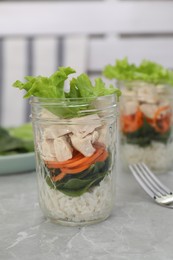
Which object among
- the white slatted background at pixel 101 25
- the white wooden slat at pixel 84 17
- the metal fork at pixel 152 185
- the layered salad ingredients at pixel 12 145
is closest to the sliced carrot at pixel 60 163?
the metal fork at pixel 152 185

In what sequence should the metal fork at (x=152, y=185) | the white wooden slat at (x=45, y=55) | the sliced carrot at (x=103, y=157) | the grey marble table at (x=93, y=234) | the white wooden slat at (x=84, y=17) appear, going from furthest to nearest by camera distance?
the white wooden slat at (x=84, y=17), the white wooden slat at (x=45, y=55), the metal fork at (x=152, y=185), the sliced carrot at (x=103, y=157), the grey marble table at (x=93, y=234)

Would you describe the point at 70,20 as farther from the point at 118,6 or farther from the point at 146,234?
the point at 146,234

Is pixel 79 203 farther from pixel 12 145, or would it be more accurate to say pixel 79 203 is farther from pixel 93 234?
pixel 12 145

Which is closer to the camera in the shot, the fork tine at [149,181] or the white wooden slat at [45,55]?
the fork tine at [149,181]

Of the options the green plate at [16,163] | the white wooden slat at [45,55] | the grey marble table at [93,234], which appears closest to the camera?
the grey marble table at [93,234]

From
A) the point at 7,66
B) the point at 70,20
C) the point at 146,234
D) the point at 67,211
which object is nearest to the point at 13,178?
the point at 67,211

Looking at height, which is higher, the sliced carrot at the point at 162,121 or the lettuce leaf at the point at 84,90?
the lettuce leaf at the point at 84,90

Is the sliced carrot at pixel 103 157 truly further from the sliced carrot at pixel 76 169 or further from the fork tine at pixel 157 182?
the fork tine at pixel 157 182
